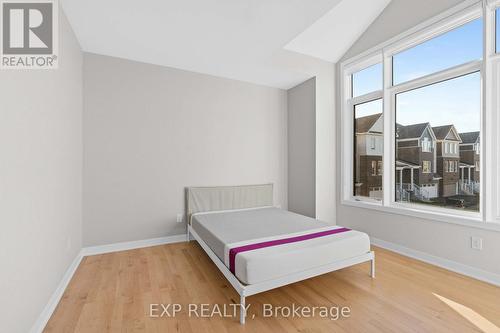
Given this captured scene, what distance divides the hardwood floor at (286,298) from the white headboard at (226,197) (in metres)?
0.95

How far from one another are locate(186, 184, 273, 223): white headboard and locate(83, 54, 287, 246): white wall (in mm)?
155

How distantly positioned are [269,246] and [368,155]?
99.9 inches

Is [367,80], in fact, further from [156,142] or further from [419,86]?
[156,142]

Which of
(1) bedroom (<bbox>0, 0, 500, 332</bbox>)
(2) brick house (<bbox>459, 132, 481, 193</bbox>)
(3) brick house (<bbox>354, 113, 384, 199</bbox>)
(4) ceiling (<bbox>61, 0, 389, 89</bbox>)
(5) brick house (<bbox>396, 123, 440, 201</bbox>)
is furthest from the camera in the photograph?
(3) brick house (<bbox>354, 113, 384, 199</bbox>)

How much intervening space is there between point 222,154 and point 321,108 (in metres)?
1.85

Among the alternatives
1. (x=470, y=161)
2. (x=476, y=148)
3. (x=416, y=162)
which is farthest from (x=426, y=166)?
(x=476, y=148)

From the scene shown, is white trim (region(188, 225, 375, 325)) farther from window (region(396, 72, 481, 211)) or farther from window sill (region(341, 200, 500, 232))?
window (region(396, 72, 481, 211))

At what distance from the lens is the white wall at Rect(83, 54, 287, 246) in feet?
10.2

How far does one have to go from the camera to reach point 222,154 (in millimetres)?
3971

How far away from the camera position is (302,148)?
422cm

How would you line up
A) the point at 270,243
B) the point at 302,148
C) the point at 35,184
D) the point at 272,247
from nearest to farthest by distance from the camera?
the point at 35,184
the point at 272,247
the point at 270,243
the point at 302,148

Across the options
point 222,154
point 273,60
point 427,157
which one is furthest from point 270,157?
point 427,157

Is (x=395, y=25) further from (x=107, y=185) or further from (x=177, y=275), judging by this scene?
(x=107, y=185)

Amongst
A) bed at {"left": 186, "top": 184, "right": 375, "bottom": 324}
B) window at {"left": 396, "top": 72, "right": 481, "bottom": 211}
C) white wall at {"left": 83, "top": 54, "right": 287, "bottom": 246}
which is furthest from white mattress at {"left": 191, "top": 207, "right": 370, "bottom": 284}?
window at {"left": 396, "top": 72, "right": 481, "bottom": 211}
